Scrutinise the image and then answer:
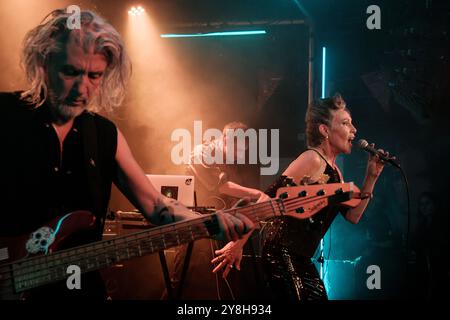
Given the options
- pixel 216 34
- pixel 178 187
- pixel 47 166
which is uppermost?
pixel 216 34

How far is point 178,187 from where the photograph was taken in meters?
5.32

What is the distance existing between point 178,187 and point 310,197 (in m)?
2.72

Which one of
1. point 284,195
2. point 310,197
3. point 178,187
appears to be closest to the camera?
point 284,195

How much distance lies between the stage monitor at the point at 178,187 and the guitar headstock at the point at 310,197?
251cm

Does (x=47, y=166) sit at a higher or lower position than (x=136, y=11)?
lower

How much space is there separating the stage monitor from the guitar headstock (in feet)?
8.25

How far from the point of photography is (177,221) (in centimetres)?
259

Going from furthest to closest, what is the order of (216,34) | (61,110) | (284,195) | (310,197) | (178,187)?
(216,34), (178,187), (310,197), (284,195), (61,110)

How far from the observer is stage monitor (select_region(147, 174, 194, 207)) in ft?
17.3

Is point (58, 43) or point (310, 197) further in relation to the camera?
point (310, 197)

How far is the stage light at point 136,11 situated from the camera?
Result: 7.86 metres

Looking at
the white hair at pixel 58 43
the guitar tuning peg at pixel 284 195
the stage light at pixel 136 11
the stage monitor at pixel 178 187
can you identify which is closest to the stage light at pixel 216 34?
the stage light at pixel 136 11

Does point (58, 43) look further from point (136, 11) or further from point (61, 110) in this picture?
point (136, 11)

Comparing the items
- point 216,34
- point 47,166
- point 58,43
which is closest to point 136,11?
point 216,34
